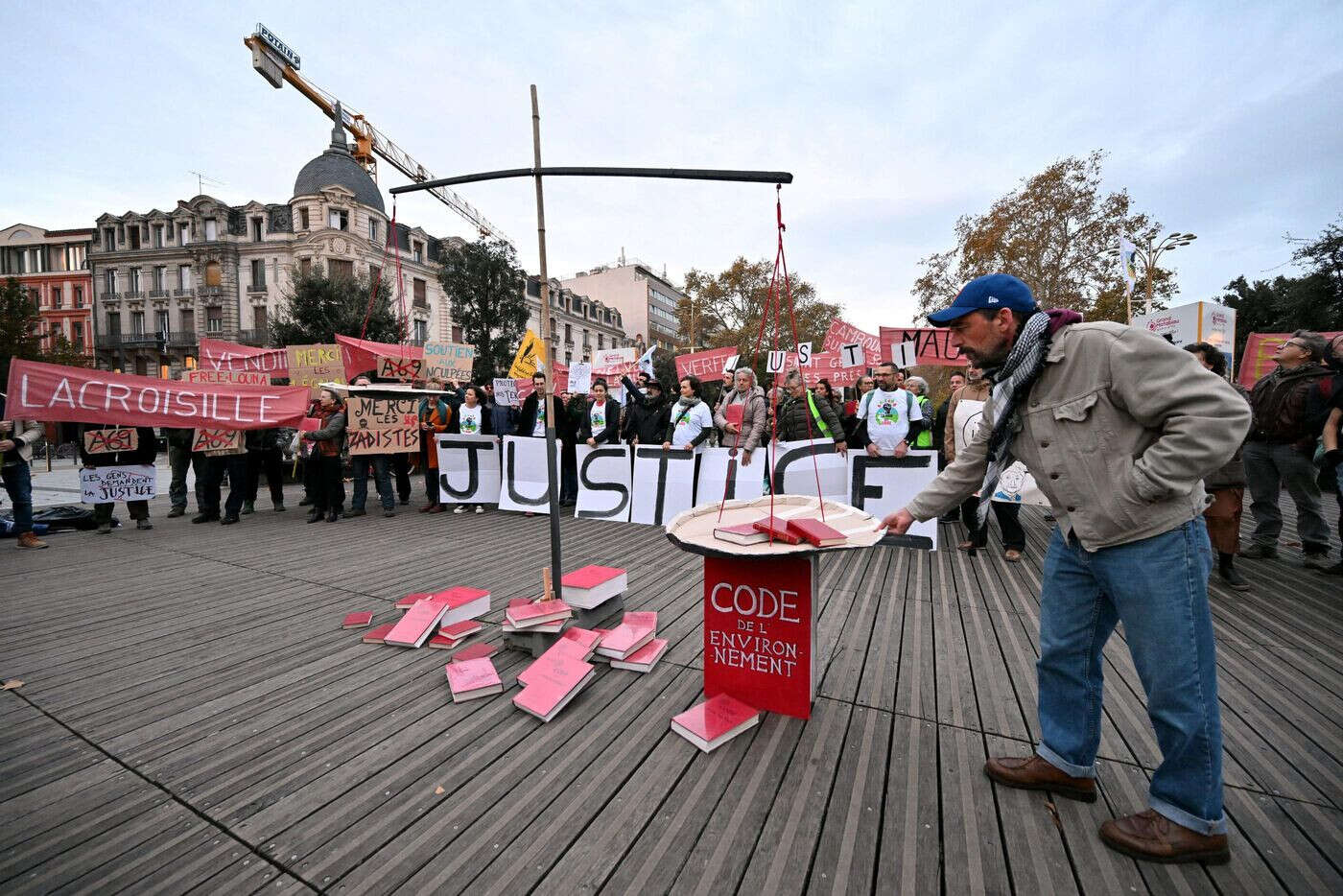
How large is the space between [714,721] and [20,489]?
8109mm

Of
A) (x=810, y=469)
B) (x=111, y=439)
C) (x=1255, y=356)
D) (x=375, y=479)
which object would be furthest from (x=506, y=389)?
(x=1255, y=356)

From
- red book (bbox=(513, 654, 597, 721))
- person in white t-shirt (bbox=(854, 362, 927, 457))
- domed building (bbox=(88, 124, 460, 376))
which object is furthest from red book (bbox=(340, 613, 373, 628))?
domed building (bbox=(88, 124, 460, 376))

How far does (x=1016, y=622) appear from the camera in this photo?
3652 mm

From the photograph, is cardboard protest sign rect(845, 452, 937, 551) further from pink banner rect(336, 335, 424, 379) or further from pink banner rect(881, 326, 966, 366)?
pink banner rect(336, 335, 424, 379)

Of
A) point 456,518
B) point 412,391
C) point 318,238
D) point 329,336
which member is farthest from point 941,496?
point 318,238

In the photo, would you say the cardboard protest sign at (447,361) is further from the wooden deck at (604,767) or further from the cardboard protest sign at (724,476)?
the wooden deck at (604,767)

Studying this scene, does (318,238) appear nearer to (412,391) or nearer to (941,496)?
(412,391)

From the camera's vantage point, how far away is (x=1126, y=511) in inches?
64.0

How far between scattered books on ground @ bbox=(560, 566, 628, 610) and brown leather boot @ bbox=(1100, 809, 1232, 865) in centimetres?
249

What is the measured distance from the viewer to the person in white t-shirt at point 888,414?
6.00m

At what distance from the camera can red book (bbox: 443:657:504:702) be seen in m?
2.75

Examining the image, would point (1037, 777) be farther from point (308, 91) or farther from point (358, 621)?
point (308, 91)

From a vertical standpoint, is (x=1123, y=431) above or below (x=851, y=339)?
below

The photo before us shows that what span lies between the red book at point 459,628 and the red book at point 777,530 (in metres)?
2.12
